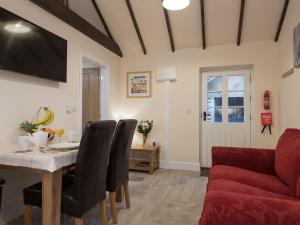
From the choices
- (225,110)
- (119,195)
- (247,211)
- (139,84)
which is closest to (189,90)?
(225,110)

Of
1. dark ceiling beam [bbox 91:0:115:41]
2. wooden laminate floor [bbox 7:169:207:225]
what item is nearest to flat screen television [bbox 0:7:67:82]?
dark ceiling beam [bbox 91:0:115:41]

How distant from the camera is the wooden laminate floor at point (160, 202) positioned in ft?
7.29

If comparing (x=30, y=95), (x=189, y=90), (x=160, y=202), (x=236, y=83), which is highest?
(x=236, y=83)

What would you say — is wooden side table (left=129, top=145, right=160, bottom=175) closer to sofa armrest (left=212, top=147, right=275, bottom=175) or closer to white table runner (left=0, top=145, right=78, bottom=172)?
sofa armrest (left=212, top=147, right=275, bottom=175)

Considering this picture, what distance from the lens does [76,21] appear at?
3166 mm

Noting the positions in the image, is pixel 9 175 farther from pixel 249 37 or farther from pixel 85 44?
pixel 249 37

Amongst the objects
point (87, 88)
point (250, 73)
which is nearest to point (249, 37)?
point (250, 73)

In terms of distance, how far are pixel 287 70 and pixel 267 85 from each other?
2.17 ft

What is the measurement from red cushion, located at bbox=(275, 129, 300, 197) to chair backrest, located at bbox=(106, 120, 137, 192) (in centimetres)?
142

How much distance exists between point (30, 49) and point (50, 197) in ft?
5.28

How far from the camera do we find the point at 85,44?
3.45 meters

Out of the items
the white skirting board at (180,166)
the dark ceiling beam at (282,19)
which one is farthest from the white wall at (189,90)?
the dark ceiling beam at (282,19)

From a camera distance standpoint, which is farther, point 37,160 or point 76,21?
point 76,21

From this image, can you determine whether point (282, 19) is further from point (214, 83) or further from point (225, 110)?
point (225, 110)
